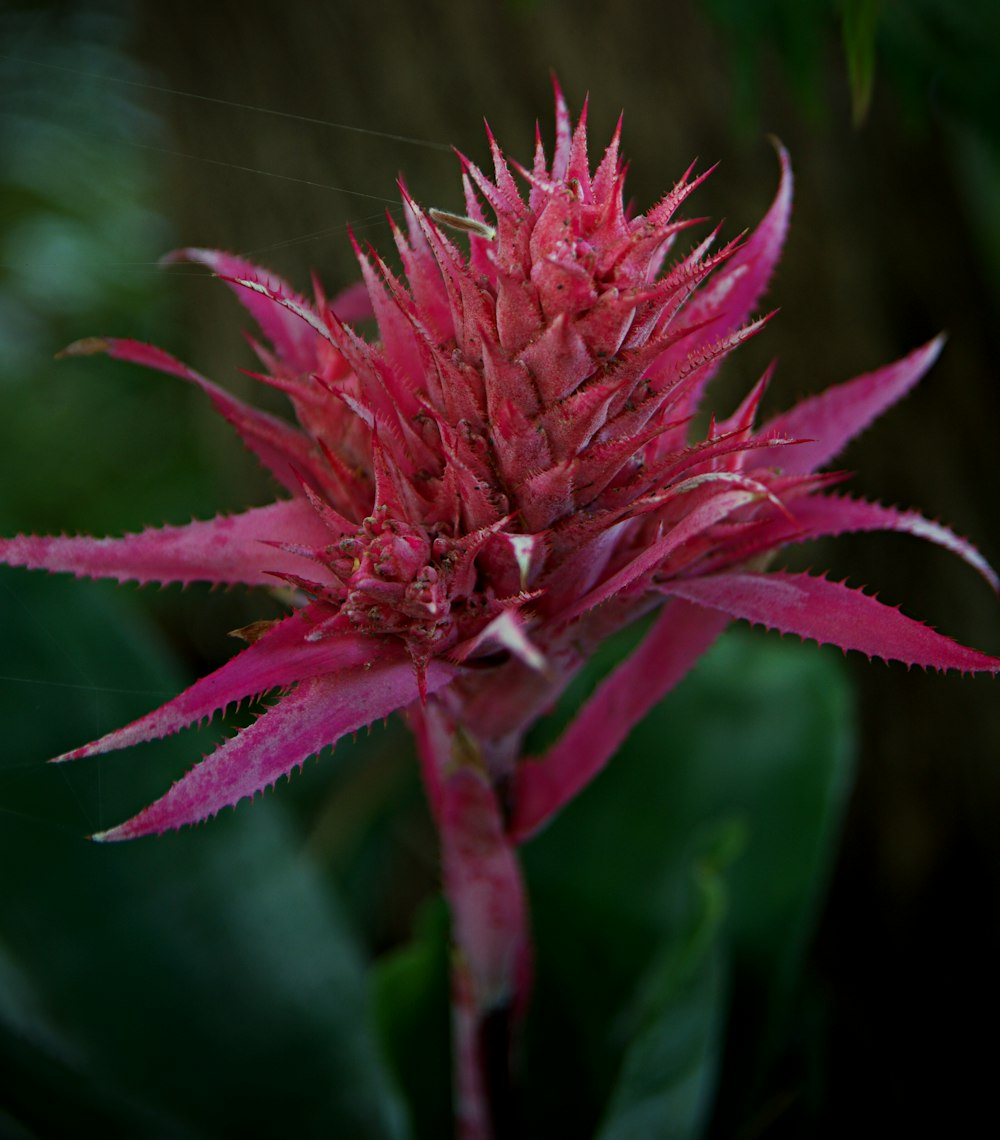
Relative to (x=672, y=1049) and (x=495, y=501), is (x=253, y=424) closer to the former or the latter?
(x=495, y=501)

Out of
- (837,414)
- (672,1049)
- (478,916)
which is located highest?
(837,414)

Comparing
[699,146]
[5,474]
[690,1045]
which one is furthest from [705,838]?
[5,474]

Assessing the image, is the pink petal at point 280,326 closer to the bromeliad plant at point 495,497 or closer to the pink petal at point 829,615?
the bromeliad plant at point 495,497

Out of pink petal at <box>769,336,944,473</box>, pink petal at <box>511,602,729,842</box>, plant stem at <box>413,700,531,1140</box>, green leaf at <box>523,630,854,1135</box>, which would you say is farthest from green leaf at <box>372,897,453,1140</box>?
pink petal at <box>769,336,944,473</box>

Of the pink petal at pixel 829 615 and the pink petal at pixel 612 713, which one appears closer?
the pink petal at pixel 829 615

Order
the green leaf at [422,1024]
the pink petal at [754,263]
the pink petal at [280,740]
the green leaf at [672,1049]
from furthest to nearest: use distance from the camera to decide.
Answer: the green leaf at [422,1024]
the green leaf at [672,1049]
the pink petal at [754,263]
the pink petal at [280,740]

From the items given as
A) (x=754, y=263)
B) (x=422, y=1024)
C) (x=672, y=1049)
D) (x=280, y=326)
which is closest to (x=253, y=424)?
(x=280, y=326)

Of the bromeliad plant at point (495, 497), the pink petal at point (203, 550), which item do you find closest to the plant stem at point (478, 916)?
the bromeliad plant at point (495, 497)
